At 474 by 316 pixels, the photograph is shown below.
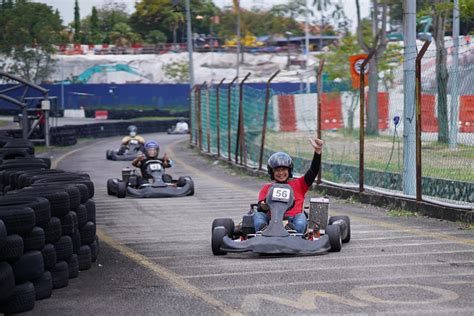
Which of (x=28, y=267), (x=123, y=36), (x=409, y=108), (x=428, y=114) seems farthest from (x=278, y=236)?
(x=123, y=36)

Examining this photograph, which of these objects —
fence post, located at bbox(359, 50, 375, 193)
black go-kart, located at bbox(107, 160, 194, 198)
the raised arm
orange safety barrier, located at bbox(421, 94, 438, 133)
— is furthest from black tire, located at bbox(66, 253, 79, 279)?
black go-kart, located at bbox(107, 160, 194, 198)

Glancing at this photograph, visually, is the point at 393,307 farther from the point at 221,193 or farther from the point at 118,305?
the point at 221,193

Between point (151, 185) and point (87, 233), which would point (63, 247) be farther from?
point (151, 185)

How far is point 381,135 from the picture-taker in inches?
781

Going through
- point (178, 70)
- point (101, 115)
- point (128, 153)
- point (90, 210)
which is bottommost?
point (101, 115)

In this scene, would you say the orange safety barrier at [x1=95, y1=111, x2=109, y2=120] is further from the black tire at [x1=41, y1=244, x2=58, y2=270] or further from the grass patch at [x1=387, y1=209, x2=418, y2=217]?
the black tire at [x1=41, y1=244, x2=58, y2=270]

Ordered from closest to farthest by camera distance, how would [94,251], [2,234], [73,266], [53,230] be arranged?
[2,234] < [53,230] < [73,266] < [94,251]

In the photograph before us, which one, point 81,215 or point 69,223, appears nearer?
point 69,223

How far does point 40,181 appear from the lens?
1206cm

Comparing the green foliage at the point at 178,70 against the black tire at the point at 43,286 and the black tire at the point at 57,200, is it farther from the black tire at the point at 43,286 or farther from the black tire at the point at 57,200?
the black tire at the point at 43,286

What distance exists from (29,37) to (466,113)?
38142 mm

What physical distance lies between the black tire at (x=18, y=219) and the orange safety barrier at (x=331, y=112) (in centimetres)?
1475

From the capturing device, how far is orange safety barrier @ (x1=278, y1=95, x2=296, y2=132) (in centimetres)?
2572

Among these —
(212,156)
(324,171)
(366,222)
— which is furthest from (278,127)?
(366,222)
